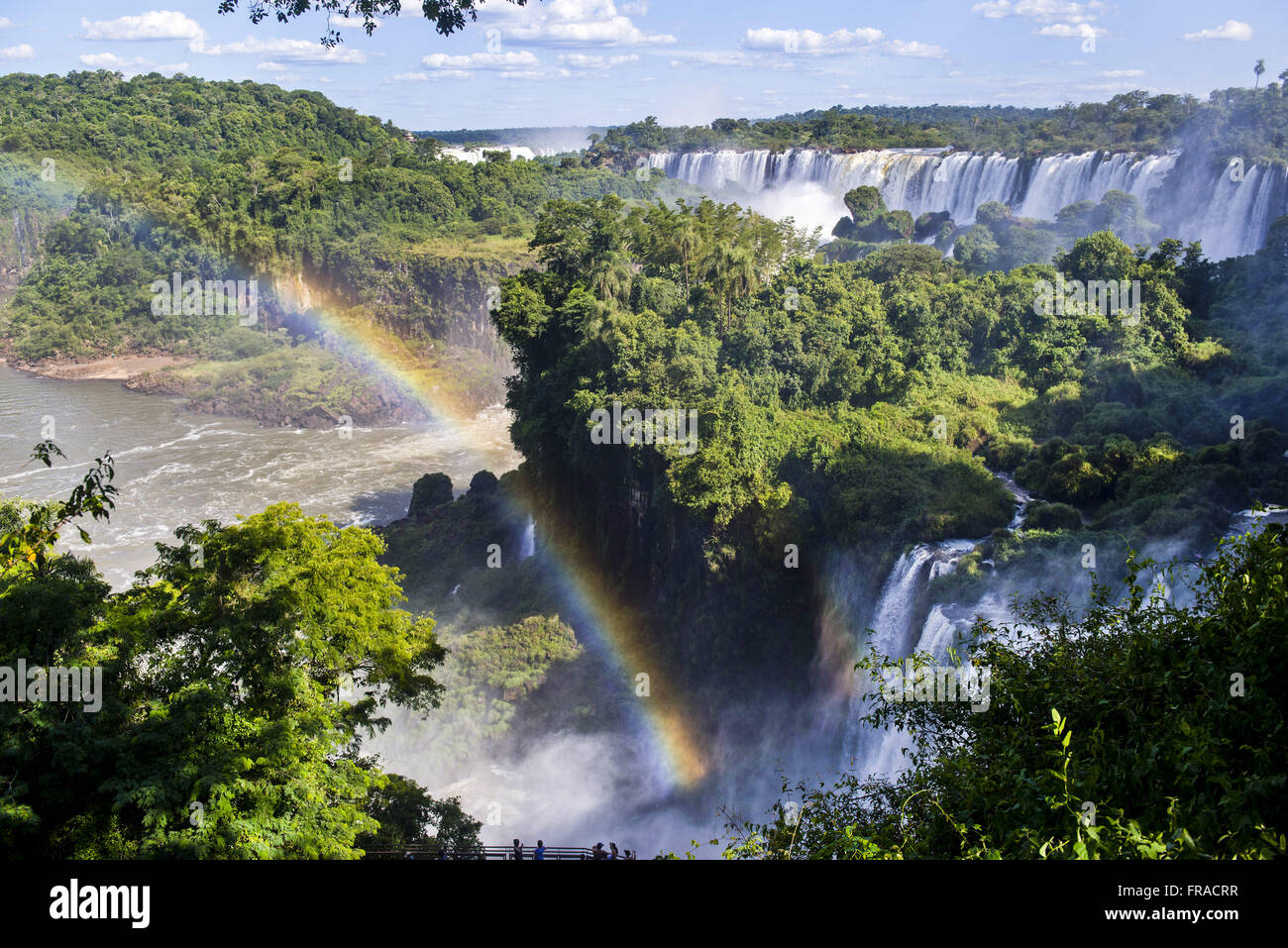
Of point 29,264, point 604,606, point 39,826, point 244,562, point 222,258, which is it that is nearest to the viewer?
point 39,826

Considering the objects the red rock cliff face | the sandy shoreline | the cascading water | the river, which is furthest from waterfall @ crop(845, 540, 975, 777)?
the red rock cliff face

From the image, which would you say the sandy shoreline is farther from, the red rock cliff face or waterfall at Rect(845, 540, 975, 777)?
waterfall at Rect(845, 540, 975, 777)

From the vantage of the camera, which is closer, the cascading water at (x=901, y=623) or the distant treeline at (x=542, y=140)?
the cascading water at (x=901, y=623)

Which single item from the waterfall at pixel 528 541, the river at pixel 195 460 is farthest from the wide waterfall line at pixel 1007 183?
the waterfall at pixel 528 541

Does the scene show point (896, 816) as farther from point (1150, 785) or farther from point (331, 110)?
point (331, 110)

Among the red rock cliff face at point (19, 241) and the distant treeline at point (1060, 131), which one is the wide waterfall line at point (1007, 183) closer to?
the distant treeline at point (1060, 131)
